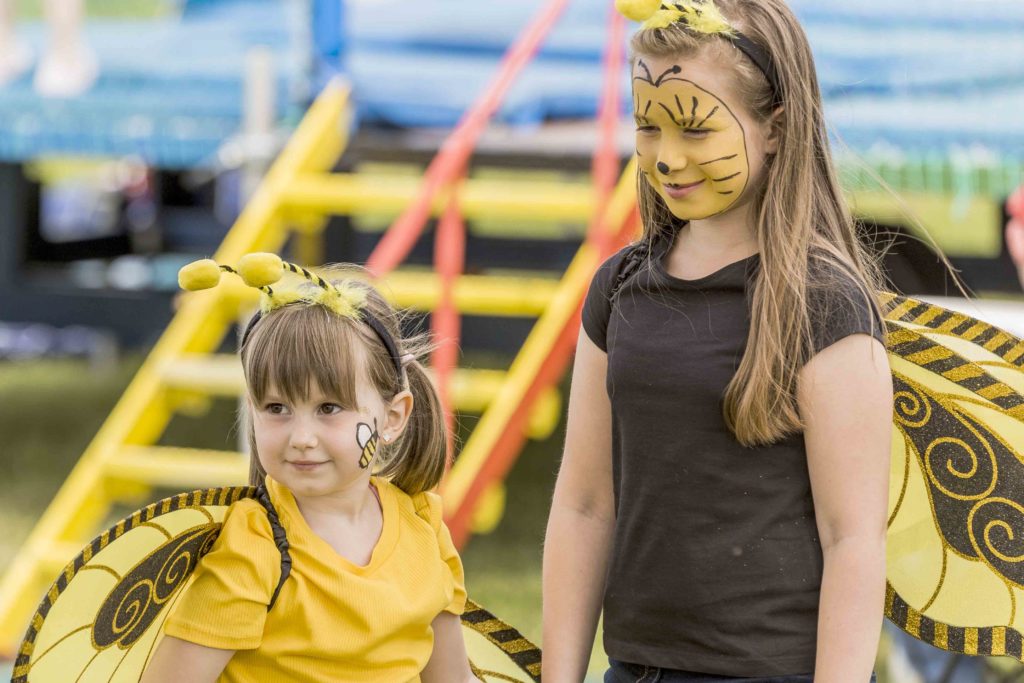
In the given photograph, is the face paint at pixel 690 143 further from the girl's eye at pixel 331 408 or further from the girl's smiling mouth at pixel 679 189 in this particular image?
the girl's eye at pixel 331 408

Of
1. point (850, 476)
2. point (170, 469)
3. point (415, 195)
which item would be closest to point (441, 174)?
point (415, 195)

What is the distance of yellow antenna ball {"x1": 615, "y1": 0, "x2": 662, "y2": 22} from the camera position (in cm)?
167

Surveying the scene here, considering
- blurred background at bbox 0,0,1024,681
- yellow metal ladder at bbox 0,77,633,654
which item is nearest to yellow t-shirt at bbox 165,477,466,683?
blurred background at bbox 0,0,1024,681

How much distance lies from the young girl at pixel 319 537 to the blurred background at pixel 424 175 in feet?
6.13

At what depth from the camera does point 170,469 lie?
4.45 meters

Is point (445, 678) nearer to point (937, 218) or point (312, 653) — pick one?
point (312, 653)

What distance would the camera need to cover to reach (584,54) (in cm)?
628

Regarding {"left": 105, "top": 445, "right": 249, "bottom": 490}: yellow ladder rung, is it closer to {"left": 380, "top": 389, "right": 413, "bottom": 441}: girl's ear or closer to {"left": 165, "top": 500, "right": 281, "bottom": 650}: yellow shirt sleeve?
{"left": 380, "top": 389, "right": 413, "bottom": 441}: girl's ear

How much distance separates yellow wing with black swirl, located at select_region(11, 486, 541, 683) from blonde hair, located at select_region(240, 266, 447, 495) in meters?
0.16

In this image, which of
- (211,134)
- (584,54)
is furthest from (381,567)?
(584,54)

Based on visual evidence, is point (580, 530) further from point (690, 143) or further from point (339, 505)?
point (690, 143)

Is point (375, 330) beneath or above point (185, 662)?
above

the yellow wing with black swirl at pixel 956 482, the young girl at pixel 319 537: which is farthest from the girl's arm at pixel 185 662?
the yellow wing with black swirl at pixel 956 482

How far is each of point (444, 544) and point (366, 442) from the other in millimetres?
216
